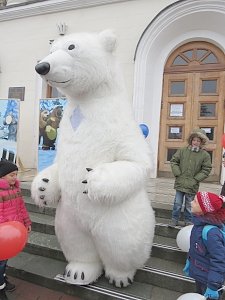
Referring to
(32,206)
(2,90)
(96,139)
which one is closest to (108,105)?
(96,139)

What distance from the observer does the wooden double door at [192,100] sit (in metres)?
5.97

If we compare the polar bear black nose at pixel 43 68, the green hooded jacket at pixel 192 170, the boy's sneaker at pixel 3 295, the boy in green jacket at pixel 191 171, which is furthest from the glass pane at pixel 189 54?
the boy's sneaker at pixel 3 295

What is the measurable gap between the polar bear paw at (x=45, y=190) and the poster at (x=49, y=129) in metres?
3.09

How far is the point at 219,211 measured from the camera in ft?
6.59

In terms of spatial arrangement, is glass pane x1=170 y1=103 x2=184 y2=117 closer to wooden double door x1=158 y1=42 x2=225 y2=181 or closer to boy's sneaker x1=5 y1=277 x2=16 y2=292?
wooden double door x1=158 y1=42 x2=225 y2=181

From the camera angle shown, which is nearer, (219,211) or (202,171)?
(219,211)

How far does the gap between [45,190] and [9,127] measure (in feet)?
13.5

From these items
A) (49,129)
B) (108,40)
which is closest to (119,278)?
(108,40)

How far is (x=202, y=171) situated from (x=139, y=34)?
3.81 m

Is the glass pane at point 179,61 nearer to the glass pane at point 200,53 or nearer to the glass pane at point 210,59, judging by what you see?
the glass pane at point 200,53

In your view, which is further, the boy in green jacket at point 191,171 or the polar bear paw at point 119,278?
the boy in green jacket at point 191,171

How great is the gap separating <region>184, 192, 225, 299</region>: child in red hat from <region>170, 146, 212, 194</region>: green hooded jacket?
138cm

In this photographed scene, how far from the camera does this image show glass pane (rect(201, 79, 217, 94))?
6012mm

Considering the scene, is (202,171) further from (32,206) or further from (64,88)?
(32,206)
